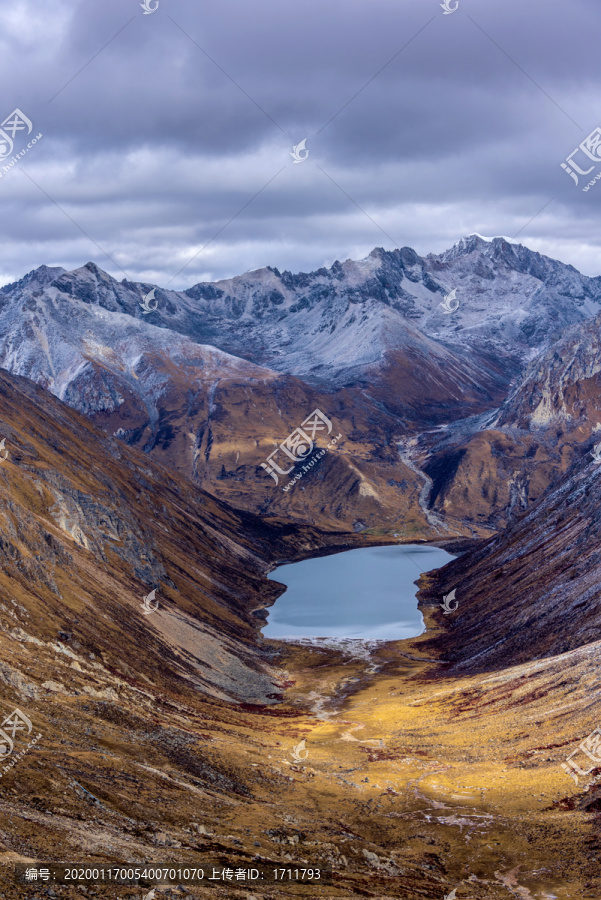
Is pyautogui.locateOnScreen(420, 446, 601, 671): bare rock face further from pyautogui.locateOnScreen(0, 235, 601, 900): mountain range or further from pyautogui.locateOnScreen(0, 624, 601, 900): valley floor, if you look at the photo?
pyautogui.locateOnScreen(0, 624, 601, 900): valley floor

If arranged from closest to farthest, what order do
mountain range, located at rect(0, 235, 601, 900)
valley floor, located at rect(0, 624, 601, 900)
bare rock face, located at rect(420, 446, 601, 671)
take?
1. valley floor, located at rect(0, 624, 601, 900)
2. mountain range, located at rect(0, 235, 601, 900)
3. bare rock face, located at rect(420, 446, 601, 671)

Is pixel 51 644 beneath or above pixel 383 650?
beneath

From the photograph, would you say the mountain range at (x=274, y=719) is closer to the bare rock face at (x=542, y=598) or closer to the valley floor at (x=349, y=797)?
the valley floor at (x=349, y=797)

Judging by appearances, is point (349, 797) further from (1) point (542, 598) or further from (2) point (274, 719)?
(1) point (542, 598)

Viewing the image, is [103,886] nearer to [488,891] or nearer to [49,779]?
[49,779]

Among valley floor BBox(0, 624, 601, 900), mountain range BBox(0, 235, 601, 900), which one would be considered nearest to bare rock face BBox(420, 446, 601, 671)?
mountain range BBox(0, 235, 601, 900)

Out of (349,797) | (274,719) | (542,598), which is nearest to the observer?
(349,797)

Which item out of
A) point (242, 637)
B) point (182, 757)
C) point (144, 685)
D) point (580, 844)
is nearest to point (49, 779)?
point (182, 757)

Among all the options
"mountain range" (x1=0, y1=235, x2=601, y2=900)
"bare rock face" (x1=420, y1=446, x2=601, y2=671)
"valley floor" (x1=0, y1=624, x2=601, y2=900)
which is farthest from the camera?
"bare rock face" (x1=420, y1=446, x2=601, y2=671)

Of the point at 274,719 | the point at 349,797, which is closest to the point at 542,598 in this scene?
the point at 274,719

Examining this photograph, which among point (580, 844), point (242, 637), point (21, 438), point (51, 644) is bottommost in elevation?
point (580, 844)

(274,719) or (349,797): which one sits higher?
(274,719)
